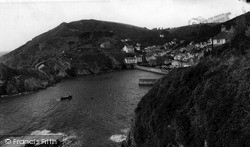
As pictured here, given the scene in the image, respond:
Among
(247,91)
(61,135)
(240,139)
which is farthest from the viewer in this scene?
(61,135)

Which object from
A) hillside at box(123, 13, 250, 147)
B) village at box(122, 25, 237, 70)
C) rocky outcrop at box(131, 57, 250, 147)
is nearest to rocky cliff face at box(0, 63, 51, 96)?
village at box(122, 25, 237, 70)

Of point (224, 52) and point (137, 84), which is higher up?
point (224, 52)

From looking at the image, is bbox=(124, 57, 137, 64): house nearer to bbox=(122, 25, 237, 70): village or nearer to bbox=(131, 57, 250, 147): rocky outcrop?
bbox=(122, 25, 237, 70): village

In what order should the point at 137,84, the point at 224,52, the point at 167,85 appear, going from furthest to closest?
the point at 137,84, the point at 167,85, the point at 224,52

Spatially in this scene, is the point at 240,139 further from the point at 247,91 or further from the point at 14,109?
the point at 14,109

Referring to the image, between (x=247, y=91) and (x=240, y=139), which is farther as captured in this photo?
(x=247, y=91)

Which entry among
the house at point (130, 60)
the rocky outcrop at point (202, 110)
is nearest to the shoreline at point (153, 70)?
the house at point (130, 60)

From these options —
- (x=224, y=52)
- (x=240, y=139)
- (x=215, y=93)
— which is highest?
(x=224, y=52)

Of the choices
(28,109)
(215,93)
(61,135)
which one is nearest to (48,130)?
(61,135)
